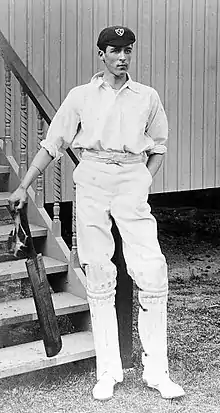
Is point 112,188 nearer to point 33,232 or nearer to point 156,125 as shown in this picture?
point 156,125

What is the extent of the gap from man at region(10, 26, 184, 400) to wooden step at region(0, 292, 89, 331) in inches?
17.9

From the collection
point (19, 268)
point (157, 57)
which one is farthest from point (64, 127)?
point (157, 57)

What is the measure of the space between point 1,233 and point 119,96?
126 centimetres

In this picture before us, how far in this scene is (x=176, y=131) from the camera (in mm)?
6684

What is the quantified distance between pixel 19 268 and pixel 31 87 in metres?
0.99

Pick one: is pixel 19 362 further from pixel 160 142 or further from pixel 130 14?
pixel 130 14

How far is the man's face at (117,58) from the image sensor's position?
3.76 m

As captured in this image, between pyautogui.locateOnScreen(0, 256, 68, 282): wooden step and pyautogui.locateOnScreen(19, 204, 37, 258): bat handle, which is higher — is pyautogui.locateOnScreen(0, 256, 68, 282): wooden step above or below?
below

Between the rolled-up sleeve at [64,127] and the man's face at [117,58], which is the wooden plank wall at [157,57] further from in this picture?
the man's face at [117,58]

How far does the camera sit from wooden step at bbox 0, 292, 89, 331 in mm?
4234

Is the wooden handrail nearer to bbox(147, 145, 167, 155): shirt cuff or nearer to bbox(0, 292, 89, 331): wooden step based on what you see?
bbox(147, 145, 167, 155): shirt cuff

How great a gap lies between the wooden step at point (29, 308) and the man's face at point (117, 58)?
1.30m

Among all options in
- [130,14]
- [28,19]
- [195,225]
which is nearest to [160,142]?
[28,19]

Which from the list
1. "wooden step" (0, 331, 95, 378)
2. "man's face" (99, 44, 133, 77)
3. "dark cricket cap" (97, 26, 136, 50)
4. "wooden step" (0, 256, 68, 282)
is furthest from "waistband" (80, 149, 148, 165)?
"wooden step" (0, 331, 95, 378)
